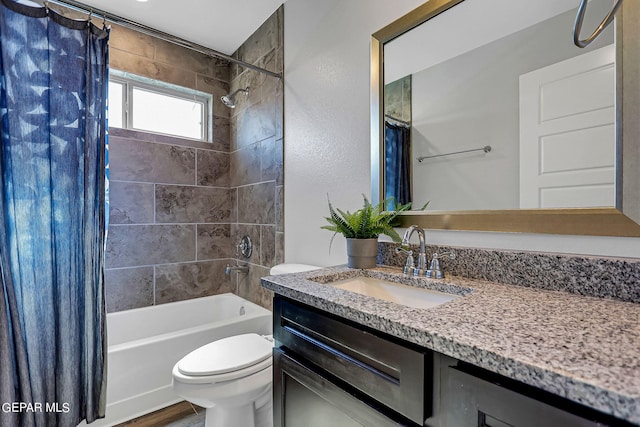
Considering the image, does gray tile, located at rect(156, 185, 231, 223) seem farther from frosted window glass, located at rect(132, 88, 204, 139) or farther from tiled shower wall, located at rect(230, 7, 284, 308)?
frosted window glass, located at rect(132, 88, 204, 139)

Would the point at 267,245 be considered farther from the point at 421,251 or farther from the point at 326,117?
the point at 421,251

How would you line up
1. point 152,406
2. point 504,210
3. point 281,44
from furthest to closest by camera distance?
point 281,44
point 152,406
point 504,210

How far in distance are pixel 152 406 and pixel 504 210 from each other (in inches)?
84.4

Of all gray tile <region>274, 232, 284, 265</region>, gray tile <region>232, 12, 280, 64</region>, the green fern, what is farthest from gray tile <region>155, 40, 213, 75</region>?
the green fern

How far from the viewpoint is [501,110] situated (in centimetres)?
106

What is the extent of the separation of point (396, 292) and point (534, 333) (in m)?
0.58

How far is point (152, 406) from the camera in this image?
5.95ft

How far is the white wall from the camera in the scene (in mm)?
1503

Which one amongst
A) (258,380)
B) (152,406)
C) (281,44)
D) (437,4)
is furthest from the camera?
(281,44)

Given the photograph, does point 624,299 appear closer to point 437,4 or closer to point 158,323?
point 437,4

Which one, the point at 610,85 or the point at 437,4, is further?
the point at 437,4

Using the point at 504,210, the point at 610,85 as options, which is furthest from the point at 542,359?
the point at 610,85

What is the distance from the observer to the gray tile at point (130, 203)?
2.27 metres

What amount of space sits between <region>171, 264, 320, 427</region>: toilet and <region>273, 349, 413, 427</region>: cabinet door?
1.21 ft
